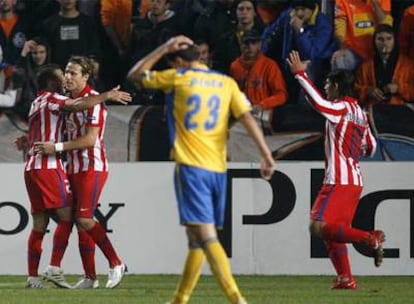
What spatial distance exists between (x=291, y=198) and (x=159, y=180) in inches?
60.4

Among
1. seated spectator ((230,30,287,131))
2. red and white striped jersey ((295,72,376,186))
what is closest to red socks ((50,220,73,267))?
red and white striped jersey ((295,72,376,186))

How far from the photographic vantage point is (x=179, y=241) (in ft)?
52.8

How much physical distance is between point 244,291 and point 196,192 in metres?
3.41

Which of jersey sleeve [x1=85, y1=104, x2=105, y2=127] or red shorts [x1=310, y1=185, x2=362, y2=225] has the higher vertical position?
jersey sleeve [x1=85, y1=104, x2=105, y2=127]

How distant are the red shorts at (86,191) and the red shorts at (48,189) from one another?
0.15m

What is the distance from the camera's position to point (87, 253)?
13672 millimetres

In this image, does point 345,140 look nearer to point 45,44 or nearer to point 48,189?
point 48,189

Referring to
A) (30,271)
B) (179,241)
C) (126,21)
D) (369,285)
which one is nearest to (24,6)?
(126,21)

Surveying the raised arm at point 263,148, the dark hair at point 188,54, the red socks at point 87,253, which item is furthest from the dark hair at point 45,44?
the raised arm at point 263,148

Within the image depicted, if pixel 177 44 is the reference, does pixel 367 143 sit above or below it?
below

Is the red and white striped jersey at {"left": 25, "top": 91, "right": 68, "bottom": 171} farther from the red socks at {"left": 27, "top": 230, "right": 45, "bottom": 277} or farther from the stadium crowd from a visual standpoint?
the stadium crowd

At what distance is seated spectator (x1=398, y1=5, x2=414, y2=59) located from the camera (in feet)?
53.2

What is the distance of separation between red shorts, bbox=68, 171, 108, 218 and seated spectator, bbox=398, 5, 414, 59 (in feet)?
14.7

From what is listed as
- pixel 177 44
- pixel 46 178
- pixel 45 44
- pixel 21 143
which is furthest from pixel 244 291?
pixel 45 44
